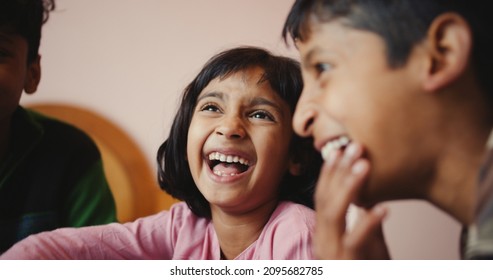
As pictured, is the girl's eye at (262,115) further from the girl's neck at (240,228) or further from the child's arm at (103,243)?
the child's arm at (103,243)

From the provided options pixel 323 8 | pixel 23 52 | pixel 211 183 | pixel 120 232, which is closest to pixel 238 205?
pixel 211 183

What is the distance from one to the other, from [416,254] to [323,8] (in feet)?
1.33

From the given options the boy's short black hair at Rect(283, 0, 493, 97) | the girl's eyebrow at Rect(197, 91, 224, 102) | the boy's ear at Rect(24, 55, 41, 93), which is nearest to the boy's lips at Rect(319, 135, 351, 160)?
the boy's short black hair at Rect(283, 0, 493, 97)

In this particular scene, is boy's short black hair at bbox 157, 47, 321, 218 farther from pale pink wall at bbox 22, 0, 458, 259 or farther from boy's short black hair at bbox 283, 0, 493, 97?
boy's short black hair at bbox 283, 0, 493, 97

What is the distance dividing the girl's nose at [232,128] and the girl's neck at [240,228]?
5.1 inches

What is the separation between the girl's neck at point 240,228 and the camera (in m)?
0.77

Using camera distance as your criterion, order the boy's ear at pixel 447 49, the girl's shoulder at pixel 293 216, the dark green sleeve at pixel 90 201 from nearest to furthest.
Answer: the boy's ear at pixel 447 49 → the girl's shoulder at pixel 293 216 → the dark green sleeve at pixel 90 201

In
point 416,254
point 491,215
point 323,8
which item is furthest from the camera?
point 416,254

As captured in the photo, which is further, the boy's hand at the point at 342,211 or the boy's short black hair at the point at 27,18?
the boy's short black hair at the point at 27,18

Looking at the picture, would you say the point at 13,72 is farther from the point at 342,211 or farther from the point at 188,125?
the point at 342,211

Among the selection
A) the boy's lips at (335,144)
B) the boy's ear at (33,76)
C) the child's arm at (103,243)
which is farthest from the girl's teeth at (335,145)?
the boy's ear at (33,76)
